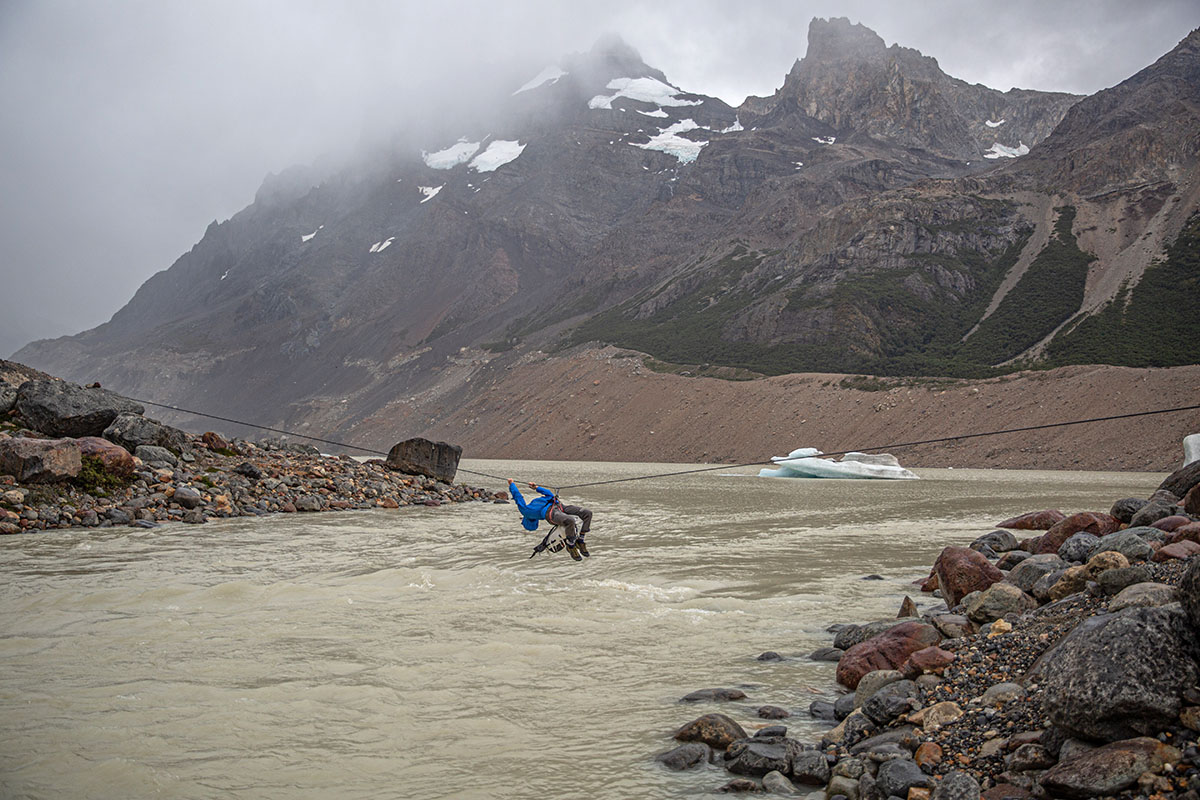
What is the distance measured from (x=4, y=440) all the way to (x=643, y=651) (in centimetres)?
1891

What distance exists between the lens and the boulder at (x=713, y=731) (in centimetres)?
539

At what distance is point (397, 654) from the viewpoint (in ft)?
26.0

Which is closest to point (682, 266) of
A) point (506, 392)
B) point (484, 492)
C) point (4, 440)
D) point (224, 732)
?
point (506, 392)

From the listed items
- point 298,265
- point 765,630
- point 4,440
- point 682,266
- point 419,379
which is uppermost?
point 298,265

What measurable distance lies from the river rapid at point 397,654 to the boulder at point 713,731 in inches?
7.1

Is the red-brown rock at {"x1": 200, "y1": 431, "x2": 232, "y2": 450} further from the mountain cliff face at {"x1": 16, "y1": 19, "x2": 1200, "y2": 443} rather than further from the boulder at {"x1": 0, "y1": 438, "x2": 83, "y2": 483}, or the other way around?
the mountain cliff face at {"x1": 16, "y1": 19, "x2": 1200, "y2": 443}

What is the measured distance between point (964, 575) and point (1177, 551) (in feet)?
8.37

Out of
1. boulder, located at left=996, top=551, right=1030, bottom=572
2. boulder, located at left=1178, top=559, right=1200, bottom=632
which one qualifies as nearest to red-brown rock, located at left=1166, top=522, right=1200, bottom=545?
boulder, located at left=996, top=551, right=1030, bottom=572

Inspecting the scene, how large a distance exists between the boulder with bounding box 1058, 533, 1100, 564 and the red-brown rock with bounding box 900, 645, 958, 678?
3889 millimetres

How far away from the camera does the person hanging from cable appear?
13500 mm

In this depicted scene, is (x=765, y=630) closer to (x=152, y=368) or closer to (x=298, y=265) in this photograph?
(x=152, y=368)

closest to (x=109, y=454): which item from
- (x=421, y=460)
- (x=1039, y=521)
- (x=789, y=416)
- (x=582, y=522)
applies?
(x=421, y=460)

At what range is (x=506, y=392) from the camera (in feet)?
348

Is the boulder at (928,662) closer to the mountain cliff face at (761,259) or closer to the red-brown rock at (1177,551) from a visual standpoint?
the red-brown rock at (1177,551)
